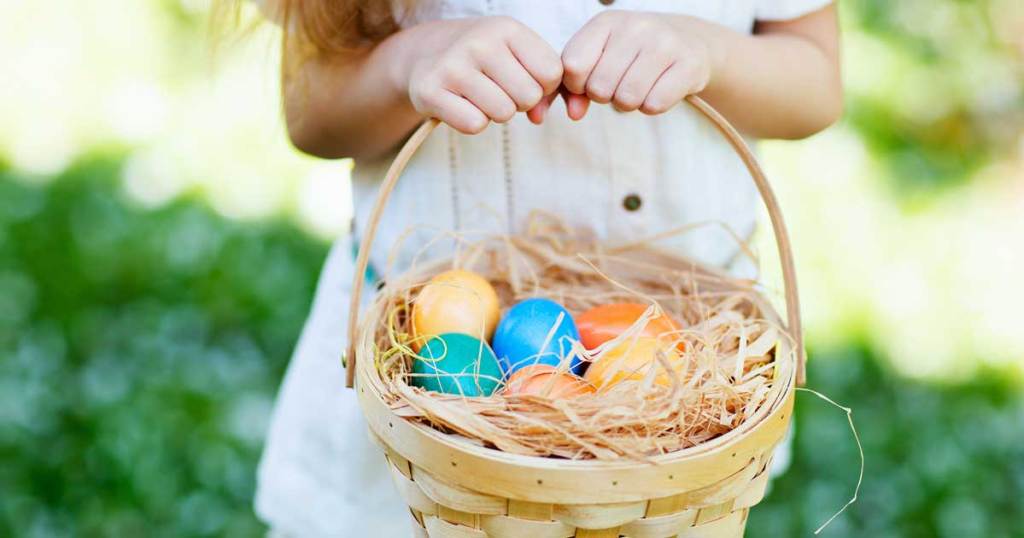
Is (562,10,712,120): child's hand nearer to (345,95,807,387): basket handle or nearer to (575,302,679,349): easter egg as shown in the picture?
(345,95,807,387): basket handle

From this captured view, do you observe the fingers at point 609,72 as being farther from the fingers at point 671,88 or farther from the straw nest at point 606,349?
the straw nest at point 606,349

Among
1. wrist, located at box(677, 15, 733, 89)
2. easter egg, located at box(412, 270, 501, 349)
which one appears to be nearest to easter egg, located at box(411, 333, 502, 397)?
easter egg, located at box(412, 270, 501, 349)

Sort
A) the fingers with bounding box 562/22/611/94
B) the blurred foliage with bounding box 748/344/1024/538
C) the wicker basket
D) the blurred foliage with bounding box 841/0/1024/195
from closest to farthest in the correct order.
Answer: the wicker basket
the fingers with bounding box 562/22/611/94
the blurred foliage with bounding box 748/344/1024/538
the blurred foliage with bounding box 841/0/1024/195

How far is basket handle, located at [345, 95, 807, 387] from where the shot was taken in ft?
2.97

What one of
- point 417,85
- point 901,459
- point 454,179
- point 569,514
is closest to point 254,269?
point 454,179

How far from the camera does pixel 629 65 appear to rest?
0.89 metres

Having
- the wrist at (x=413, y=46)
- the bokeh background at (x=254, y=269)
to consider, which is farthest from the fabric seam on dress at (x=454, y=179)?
the bokeh background at (x=254, y=269)

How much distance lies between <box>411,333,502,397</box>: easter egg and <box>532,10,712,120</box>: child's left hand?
0.81ft

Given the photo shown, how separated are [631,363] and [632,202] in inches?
10.7

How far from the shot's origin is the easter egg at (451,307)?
1036mm

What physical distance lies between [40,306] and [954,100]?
7.43 feet

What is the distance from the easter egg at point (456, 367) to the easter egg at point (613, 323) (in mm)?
104

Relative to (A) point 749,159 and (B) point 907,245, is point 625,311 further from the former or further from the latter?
(B) point 907,245

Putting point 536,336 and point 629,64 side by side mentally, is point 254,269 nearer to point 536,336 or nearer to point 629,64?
point 536,336
